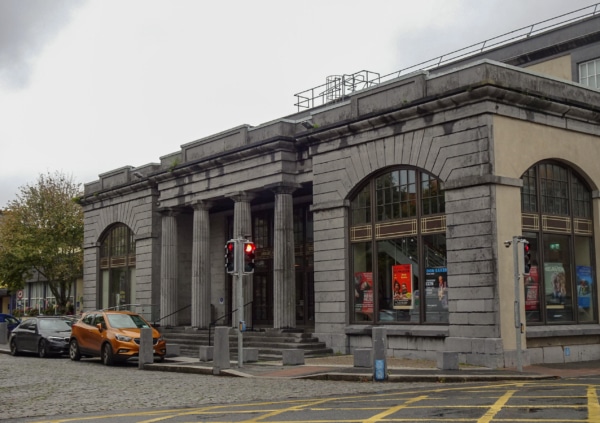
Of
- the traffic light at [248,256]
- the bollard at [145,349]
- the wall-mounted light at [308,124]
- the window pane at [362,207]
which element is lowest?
the bollard at [145,349]

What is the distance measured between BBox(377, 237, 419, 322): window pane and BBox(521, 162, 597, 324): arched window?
3222 millimetres

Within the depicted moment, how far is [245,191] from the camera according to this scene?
2809 cm

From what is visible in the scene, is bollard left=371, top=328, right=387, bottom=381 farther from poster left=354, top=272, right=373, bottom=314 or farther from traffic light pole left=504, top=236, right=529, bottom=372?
poster left=354, top=272, right=373, bottom=314

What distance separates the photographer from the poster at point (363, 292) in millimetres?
23661

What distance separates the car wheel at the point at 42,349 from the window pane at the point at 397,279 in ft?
39.2

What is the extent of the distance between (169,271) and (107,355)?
8793mm

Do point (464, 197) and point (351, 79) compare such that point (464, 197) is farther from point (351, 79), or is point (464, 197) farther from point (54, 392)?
point (351, 79)

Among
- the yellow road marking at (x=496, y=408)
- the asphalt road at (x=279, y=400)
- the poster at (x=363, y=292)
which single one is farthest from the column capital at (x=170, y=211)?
the yellow road marking at (x=496, y=408)

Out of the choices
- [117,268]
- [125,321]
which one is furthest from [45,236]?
[125,321]

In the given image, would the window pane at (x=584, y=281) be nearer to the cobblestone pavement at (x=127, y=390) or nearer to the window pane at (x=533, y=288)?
the window pane at (x=533, y=288)

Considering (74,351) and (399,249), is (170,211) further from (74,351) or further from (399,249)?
(399,249)

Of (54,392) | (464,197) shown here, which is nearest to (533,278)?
(464,197)

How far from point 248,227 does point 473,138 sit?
402 inches

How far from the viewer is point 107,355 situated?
23.5m
